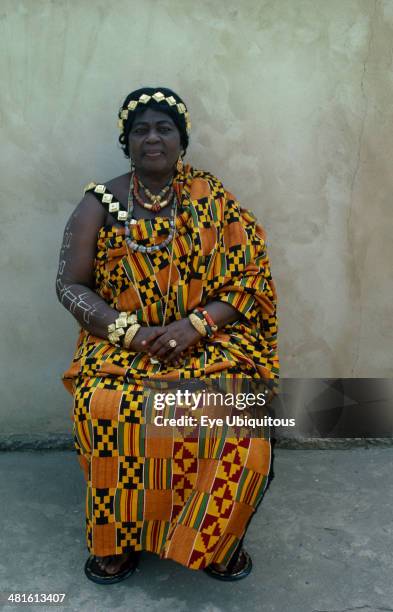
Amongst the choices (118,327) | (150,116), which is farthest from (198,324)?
(150,116)

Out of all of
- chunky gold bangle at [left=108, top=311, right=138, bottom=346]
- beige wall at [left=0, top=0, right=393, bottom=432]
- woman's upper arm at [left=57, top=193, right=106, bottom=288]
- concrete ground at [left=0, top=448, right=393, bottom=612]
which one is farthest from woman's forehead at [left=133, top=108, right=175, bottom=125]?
concrete ground at [left=0, top=448, right=393, bottom=612]

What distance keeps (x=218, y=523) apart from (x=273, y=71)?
2.21 metres

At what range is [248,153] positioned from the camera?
11.3 ft

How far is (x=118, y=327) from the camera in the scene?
278cm

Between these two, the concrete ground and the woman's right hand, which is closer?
the concrete ground

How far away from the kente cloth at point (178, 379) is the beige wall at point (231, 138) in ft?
1.68

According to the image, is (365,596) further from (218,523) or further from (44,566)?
(44,566)

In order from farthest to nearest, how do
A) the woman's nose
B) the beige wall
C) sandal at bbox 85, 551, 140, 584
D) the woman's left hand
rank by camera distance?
the beige wall
the woman's nose
the woman's left hand
sandal at bbox 85, 551, 140, 584

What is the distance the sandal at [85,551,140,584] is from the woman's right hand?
2.71ft

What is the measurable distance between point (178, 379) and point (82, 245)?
75 cm

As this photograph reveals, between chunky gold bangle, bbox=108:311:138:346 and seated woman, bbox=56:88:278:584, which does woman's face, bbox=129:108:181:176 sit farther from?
chunky gold bangle, bbox=108:311:138:346

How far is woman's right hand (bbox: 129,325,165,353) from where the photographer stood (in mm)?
2732

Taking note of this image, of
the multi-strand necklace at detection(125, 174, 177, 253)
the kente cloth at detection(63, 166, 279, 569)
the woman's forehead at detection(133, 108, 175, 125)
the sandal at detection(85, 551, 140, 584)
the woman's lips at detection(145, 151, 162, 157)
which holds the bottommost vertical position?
the sandal at detection(85, 551, 140, 584)

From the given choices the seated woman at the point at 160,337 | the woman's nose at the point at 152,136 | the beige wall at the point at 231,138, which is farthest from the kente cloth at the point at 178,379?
the beige wall at the point at 231,138
